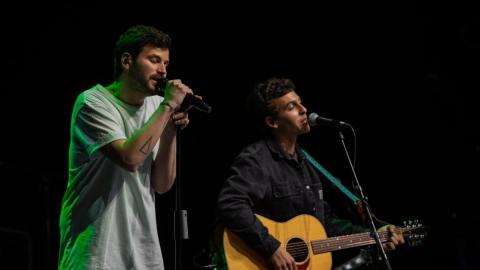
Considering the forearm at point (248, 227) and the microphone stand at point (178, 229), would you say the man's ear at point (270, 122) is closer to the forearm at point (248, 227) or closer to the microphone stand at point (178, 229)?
the forearm at point (248, 227)

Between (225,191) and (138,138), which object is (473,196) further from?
(138,138)

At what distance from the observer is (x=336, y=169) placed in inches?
223

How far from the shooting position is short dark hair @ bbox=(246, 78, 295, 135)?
4070 mm

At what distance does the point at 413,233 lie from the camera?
3902mm

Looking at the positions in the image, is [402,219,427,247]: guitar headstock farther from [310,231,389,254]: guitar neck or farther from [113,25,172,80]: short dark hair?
[113,25,172,80]: short dark hair

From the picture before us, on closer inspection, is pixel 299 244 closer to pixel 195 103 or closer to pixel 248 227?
pixel 248 227

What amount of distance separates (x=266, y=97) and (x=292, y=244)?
119 cm

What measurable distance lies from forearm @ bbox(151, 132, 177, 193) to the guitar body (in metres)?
1.01

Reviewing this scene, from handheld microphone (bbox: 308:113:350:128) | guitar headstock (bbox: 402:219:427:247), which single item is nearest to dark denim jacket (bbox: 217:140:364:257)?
guitar headstock (bbox: 402:219:427:247)

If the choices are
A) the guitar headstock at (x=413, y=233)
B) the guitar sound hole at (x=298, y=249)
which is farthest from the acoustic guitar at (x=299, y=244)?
the guitar headstock at (x=413, y=233)

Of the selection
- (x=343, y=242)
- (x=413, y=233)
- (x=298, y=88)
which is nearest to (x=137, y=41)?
(x=343, y=242)

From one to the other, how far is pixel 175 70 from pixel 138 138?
9.03 feet

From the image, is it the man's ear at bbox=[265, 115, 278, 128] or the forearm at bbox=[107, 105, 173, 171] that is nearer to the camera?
the forearm at bbox=[107, 105, 173, 171]

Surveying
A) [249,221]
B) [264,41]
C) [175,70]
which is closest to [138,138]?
[249,221]
